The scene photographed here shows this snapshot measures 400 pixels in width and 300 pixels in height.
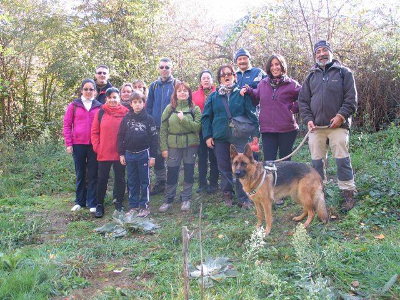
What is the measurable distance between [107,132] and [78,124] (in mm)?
594

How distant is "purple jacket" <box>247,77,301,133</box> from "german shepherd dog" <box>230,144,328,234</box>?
68 centimetres

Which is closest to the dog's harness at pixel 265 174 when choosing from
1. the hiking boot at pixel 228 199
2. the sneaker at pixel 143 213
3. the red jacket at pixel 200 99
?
the hiking boot at pixel 228 199

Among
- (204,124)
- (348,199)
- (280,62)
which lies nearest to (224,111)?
(204,124)

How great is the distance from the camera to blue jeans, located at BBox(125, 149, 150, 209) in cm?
577

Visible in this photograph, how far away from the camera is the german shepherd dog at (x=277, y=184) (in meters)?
4.54

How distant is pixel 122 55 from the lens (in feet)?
40.8

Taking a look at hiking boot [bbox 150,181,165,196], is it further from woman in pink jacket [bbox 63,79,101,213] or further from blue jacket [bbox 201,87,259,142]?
blue jacket [bbox 201,87,259,142]

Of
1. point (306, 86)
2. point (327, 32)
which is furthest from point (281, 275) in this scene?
point (327, 32)

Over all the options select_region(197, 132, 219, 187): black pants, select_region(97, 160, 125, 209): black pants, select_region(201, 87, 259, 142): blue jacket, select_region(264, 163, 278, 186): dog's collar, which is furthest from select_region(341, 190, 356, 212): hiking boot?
select_region(97, 160, 125, 209): black pants

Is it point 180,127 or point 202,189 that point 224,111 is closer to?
point 180,127

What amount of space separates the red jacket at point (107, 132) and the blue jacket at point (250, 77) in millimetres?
1957

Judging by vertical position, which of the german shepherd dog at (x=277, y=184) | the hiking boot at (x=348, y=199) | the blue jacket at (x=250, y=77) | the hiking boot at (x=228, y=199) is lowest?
the hiking boot at (x=228, y=199)

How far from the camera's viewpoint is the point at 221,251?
13.4 ft

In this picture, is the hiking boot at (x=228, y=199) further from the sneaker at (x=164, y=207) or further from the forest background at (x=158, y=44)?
the forest background at (x=158, y=44)
